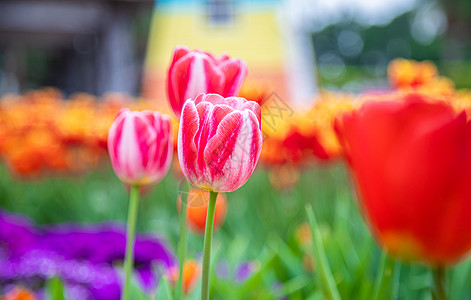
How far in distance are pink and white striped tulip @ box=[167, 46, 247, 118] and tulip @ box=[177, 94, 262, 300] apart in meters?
0.05

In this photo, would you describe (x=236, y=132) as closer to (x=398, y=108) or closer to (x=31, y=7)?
(x=398, y=108)

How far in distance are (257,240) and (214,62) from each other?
986mm

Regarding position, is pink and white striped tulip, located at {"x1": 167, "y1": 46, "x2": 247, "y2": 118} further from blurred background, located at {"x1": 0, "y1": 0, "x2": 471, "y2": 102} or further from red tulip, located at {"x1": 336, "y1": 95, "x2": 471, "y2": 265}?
blurred background, located at {"x1": 0, "y1": 0, "x2": 471, "y2": 102}

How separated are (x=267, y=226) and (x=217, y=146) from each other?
111 cm

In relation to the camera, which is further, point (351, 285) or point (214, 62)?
point (351, 285)

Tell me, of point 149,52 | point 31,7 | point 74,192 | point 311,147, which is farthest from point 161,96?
point 311,147

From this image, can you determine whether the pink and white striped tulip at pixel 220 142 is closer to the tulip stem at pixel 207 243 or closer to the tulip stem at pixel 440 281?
the tulip stem at pixel 207 243

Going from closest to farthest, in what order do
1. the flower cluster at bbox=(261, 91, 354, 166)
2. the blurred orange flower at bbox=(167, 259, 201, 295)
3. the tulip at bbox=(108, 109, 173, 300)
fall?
1. the tulip at bbox=(108, 109, 173, 300)
2. the blurred orange flower at bbox=(167, 259, 201, 295)
3. the flower cluster at bbox=(261, 91, 354, 166)

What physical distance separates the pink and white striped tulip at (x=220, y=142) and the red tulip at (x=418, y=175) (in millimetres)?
72

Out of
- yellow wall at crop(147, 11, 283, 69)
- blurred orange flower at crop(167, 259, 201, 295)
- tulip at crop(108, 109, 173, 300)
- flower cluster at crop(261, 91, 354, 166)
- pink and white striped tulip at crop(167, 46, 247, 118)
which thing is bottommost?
blurred orange flower at crop(167, 259, 201, 295)

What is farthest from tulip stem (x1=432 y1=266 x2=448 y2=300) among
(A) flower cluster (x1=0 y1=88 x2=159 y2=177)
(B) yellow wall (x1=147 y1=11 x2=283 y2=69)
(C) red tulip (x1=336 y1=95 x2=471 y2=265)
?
(B) yellow wall (x1=147 y1=11 x2=283 y2=69)

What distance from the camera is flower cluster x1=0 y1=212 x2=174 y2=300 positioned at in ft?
2.78

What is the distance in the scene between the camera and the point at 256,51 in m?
8.06

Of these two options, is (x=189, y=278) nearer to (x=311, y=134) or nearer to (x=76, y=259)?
(x=76, y=259)
